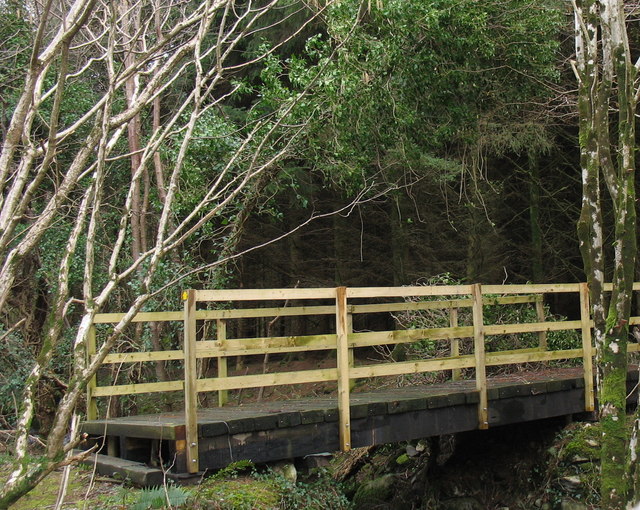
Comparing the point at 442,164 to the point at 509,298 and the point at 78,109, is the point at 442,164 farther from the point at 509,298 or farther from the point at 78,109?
the point at 78,109

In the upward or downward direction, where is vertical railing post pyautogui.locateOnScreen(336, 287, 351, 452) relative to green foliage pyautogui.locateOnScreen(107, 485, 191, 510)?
upward

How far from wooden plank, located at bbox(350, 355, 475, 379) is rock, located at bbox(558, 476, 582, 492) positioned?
5.70ft

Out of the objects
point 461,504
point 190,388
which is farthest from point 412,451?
point 190,388

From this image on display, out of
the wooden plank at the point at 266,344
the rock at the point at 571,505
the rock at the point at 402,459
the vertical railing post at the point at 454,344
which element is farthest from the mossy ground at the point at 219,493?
the rock at the point at 402,459

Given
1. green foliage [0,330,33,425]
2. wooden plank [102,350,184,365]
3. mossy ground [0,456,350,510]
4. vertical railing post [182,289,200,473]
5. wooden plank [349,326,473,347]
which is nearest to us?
mossy ground [0,456,350,510]

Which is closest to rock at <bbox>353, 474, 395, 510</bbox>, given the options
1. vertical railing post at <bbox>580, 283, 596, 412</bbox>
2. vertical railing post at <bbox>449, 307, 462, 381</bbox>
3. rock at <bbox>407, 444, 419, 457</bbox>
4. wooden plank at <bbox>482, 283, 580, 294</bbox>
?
rock at <bbox>407, 444, 419, 457</bbox>

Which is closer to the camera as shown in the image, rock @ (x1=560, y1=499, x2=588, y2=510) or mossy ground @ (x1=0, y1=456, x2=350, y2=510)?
mossy ground @ (x1=0, y1=456, x2=350, y2=510)

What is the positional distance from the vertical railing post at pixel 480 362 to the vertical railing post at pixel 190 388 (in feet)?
11.3

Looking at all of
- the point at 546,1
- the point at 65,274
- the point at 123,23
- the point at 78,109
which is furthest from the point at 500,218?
the point at 65,274

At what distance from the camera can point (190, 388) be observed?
Answer: 574cm

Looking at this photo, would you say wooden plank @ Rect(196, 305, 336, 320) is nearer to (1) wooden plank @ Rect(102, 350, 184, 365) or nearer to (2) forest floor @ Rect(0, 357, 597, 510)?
(1) wooden plank @ Rect(102, 350, 184, 365)

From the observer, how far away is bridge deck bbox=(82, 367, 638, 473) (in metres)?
5.82

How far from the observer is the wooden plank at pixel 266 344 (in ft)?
19.8

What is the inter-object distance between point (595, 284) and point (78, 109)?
32.7 ft
